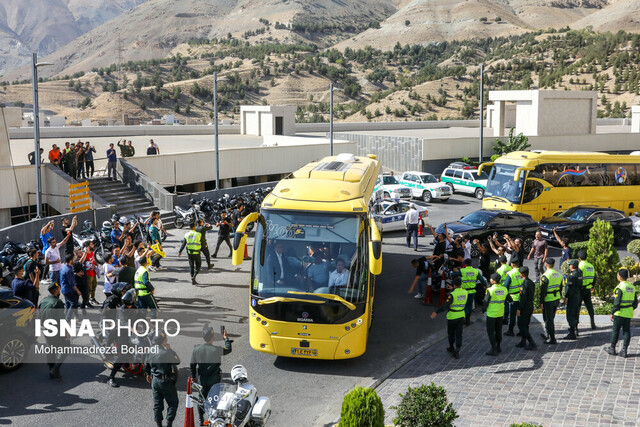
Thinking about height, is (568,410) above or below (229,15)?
below

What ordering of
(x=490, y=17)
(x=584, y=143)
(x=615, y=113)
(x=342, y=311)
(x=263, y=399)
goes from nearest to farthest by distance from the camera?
1. (x=263, y=399)
2. (x=342, y=311)
3. (x=584, y=143)
4. (x=615, y=113)
5. (x=490, y=17)

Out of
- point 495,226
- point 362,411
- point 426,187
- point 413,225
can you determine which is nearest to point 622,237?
point 495,226

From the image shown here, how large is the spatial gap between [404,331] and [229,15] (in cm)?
19572

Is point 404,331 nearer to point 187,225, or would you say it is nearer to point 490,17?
point 187,225

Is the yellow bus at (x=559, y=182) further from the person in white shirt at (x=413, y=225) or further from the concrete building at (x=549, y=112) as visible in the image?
the concrete building at (x=549, y=112)

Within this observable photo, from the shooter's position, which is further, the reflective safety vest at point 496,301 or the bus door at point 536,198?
the bus door at point 536,198

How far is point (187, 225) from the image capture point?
90.9 ft

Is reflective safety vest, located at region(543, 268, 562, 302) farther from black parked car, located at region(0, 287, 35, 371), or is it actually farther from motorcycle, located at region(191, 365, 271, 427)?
black parked car, located at region(0, 287, 35, 371)

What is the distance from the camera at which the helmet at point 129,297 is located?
12531 mm

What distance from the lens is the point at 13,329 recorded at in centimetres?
1177

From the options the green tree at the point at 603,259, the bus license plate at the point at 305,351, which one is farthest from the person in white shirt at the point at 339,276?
the green tree at the point at 603,259

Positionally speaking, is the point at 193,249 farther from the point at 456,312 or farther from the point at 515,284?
the point at 515,284

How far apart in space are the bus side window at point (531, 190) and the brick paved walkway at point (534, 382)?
13054mm

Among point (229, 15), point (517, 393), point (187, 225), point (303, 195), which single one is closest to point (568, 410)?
point (517, 393)
